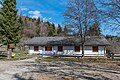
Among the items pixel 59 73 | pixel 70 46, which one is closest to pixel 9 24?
pixel 70 46

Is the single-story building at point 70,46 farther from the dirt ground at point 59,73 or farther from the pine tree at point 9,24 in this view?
the dirt ground at point 59,73

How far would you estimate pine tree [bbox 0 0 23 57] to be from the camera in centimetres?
3722

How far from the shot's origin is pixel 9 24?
37438 mm

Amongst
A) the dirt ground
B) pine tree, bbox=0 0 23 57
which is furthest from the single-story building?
the dirt ground

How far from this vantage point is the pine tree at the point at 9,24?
3722cm

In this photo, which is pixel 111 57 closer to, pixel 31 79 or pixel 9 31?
pixel 9 31

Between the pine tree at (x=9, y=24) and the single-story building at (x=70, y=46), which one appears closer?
the pine tree at (x=9, y=24)

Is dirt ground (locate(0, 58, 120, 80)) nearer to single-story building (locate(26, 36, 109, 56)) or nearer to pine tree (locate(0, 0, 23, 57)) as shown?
pine tree (locate(0, 0, 23, 57))

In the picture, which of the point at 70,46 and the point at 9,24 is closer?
the point at 9,24

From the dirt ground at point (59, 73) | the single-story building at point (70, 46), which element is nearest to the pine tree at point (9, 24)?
the single-story building at point (70, 46)

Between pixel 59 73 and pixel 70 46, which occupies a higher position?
pixel 70 46

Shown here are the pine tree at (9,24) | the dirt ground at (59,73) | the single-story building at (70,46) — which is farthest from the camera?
the single-story building at (70,46)

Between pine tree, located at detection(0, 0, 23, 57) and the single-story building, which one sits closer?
pine tree, located at detection(0, 0, 23, 57)

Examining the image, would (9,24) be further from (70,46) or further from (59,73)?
(59,73)
